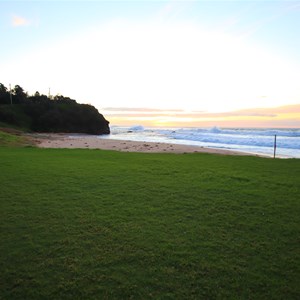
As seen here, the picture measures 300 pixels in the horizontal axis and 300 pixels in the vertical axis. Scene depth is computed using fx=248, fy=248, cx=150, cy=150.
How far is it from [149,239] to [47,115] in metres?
62.6

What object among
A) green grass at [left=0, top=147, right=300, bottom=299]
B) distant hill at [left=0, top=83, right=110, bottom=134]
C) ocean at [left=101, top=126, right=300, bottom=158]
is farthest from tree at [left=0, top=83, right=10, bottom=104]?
green grass at [left=0, top=147, right=300, bottom=299]

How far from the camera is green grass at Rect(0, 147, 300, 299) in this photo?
307 cm

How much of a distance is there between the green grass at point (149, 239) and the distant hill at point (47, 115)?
56.0m

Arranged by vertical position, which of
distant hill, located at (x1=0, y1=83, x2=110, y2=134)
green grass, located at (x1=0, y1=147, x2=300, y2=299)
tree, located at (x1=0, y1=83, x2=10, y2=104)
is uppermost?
tree, located at (x1=0, y1=83, x2=10, y2=104)

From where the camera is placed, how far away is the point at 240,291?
2.99m

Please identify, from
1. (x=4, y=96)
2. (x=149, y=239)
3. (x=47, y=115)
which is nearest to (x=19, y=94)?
(x=4, y=96)

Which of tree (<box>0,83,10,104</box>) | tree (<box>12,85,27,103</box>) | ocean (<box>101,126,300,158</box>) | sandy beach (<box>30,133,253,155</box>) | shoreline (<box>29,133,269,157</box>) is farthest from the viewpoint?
tree (<box>12,85,27,103</box>)

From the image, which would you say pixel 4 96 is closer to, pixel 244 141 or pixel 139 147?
pixel 139 147

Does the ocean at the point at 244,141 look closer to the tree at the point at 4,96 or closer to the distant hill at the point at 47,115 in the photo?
the distant hill at the point at 47,115

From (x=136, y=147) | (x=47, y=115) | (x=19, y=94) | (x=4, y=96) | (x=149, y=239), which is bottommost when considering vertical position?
(x=149, y=239)

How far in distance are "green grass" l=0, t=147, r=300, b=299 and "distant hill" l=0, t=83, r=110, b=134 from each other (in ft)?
184

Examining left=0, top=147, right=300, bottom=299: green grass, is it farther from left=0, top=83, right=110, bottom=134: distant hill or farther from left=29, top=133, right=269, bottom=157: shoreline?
left=0, top=83, right=110, bottom=134: distant hill

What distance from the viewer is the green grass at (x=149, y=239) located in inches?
121

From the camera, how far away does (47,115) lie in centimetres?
6062
